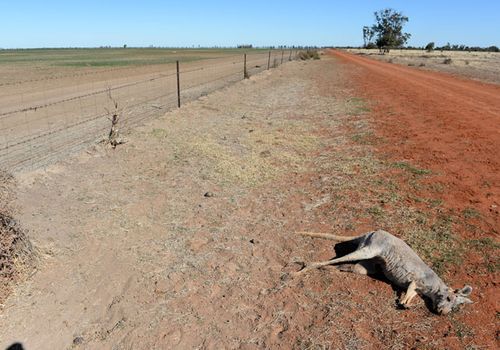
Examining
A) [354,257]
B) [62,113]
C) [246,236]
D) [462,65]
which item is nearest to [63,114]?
[62,113]

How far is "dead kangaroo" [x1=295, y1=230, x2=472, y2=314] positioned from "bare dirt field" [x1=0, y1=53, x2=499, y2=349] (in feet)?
0.40

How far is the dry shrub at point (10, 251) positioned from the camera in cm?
461

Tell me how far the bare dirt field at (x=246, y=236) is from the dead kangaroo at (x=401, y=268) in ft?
0.40

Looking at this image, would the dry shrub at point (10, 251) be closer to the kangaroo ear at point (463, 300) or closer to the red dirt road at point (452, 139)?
the kangaroo ear at point (463, 300)

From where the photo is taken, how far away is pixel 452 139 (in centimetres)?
1014

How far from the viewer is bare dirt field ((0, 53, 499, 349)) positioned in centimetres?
407

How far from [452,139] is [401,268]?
6.70 m

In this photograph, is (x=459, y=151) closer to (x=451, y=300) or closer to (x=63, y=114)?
(x=451, y=300)

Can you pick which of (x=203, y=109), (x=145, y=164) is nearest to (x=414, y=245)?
(x=145, y=164)

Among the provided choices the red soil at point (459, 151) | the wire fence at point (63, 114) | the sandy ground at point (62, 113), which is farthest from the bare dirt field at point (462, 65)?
the wire fence at point (63, 114)

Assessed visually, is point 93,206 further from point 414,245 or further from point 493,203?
point 493,203

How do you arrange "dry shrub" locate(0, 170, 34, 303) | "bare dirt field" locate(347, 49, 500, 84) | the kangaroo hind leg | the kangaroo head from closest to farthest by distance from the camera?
1. the kangaroo head
2. "dry shrub" locate(0, 170, 34, 303)
3. the kangaroo hind leg
4. "bare dirt field" locate(347, 49, 500, 84)

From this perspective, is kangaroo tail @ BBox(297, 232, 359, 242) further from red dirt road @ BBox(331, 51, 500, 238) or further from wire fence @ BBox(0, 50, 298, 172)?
wire fence @ BBox(0, 50, 298, 172)

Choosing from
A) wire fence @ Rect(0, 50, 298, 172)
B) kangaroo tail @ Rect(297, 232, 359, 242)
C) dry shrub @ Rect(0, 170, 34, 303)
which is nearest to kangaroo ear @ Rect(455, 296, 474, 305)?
kangaroo tail @ Rect(297, 232, 359, 242)
